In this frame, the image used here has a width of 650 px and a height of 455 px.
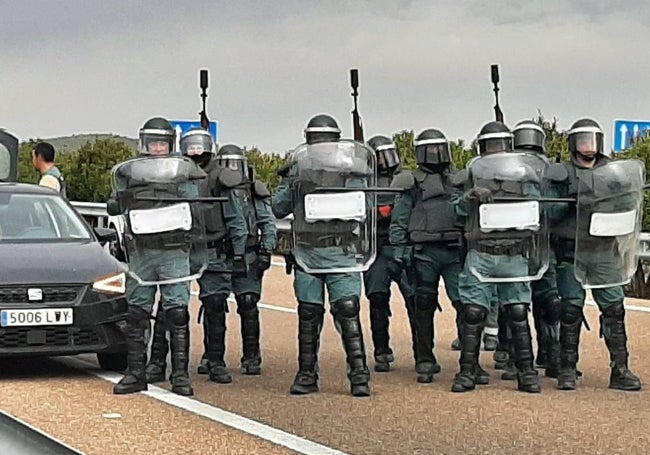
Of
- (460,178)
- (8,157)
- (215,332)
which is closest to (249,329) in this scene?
(215,332)

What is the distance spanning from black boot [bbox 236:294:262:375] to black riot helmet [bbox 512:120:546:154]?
250 cm

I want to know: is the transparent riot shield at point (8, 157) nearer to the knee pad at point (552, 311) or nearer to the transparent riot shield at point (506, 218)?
the knee pad at point (552, 311)

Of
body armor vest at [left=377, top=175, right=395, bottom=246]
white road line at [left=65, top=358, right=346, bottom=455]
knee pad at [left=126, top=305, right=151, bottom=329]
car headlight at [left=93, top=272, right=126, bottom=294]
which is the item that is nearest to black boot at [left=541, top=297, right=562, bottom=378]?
body armor vest at [left=377, top=175, right=395, bottom=246]

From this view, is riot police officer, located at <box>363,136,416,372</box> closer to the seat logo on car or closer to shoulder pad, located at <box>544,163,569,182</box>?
shoulder pad, located at <box>544,163,569,182</box>

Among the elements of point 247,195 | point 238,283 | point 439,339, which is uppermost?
point 247,195

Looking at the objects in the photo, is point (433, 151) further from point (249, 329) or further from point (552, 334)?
point (249, 329)

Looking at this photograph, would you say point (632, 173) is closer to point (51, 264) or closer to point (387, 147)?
point (387, 147)

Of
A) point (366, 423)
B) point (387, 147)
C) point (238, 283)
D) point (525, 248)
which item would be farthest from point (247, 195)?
point (366, 423)

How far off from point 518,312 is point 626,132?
1163 centimetres

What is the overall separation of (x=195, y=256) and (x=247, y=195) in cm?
83

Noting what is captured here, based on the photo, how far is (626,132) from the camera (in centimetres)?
1995

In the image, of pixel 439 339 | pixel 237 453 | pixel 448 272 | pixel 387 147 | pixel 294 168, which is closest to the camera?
pixel 237 453

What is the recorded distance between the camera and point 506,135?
9164 millimetres

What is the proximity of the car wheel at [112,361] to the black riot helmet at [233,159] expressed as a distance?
172 centimetres
